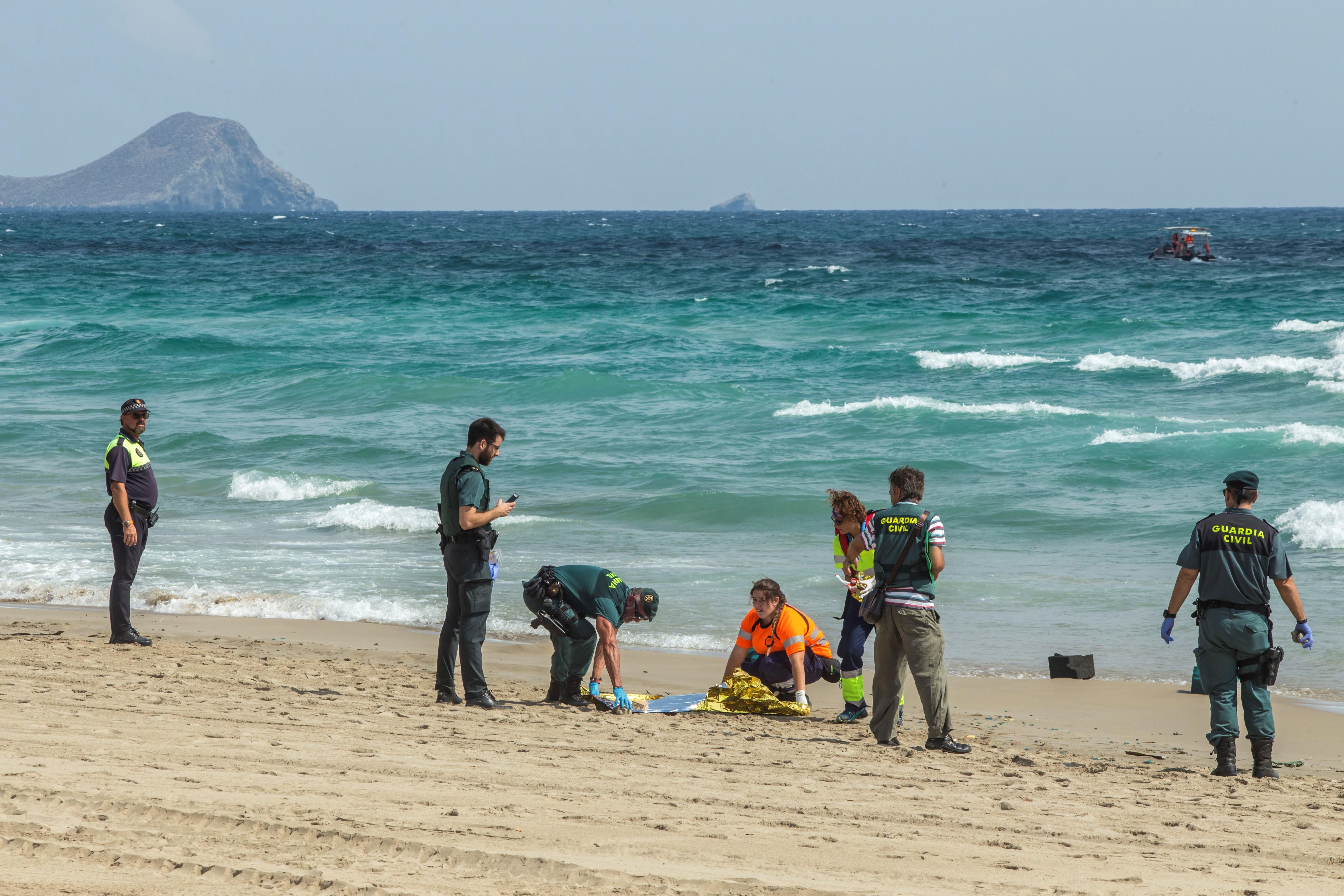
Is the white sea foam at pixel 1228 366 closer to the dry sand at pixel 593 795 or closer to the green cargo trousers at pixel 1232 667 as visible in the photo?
the dry sand at pixel 593 795

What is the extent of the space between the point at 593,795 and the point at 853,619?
271 cm

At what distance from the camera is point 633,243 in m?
68.8

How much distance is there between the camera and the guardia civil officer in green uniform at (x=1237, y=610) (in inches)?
222

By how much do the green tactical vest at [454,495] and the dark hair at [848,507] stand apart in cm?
201

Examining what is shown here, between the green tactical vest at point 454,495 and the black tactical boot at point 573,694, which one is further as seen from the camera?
the black tactical boot at point 573,694

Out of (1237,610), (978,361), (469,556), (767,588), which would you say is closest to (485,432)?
(469,556)

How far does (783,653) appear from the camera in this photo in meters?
7.03

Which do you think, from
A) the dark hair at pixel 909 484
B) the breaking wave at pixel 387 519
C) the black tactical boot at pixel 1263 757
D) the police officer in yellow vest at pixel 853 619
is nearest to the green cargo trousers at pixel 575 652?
the police officer in yellow vest at pixel 853 619

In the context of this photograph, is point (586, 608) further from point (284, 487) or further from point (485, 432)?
point (284, 487)

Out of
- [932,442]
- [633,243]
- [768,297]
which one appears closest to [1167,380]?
[932,442]

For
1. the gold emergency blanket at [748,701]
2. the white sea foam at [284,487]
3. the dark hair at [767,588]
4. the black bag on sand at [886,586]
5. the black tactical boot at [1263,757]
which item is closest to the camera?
the black tactical boot at [1263,757]

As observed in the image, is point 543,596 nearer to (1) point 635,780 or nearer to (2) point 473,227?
(1) point 635,780

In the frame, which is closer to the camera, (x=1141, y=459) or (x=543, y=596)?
(x=543, y=596)

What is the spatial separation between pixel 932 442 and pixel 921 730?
445 inches
